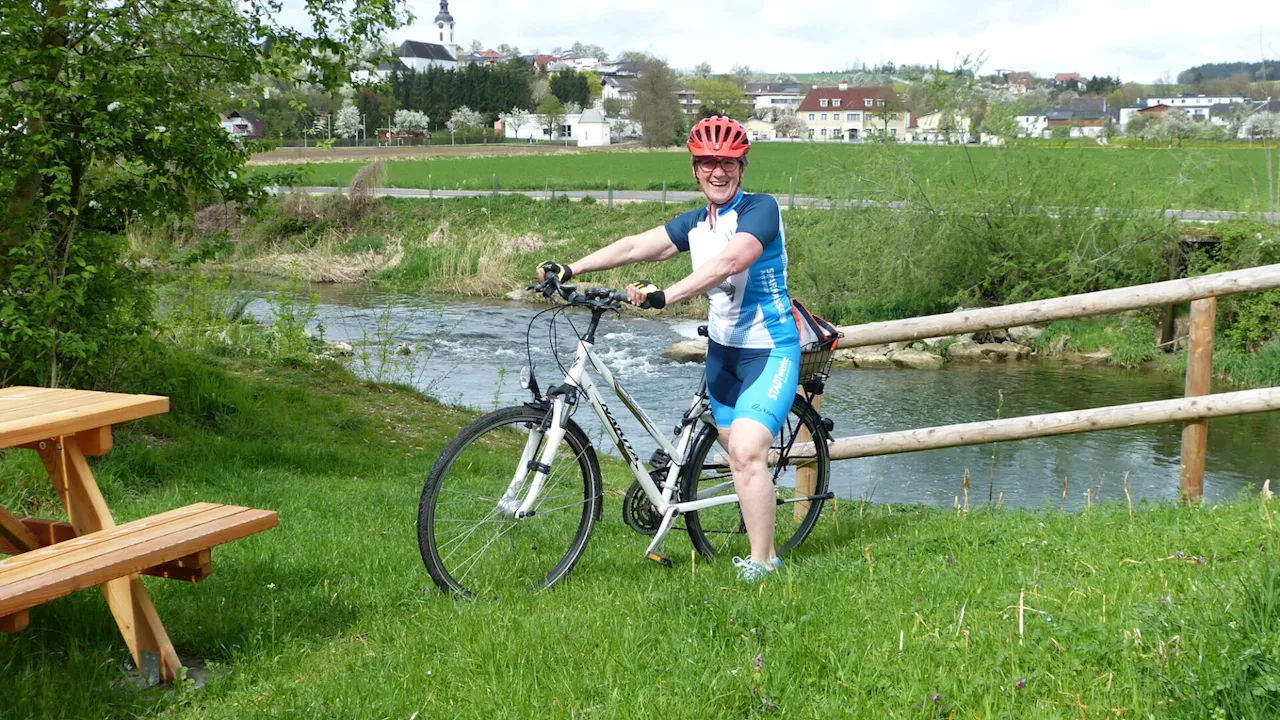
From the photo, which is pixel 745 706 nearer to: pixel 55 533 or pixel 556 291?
pixel 556 291

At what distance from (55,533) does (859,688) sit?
298 centimetres

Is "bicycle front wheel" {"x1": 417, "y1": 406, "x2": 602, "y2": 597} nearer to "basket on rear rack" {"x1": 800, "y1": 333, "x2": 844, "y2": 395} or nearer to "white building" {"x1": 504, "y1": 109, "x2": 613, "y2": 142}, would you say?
"basket on rear rack" {"x1": 800, "y1": 333, "x2": 844, "y2": 395}

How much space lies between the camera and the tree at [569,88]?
13600cm

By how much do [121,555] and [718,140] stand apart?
8.36 ft

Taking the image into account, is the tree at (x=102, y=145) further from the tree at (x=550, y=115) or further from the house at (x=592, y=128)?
the tree at (x=550, y=115)

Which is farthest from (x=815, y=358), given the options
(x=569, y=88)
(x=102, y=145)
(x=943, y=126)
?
(x=569, y=88)

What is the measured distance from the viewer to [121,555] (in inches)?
144

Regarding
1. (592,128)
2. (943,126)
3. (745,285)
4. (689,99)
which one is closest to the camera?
(745,285)

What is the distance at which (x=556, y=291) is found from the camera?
4.54 metres

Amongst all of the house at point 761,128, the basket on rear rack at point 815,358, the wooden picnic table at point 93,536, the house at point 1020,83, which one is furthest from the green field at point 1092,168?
the house at point 761,128

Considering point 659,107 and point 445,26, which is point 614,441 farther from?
point 445,26

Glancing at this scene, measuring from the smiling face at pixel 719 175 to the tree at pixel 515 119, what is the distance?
11051 cm

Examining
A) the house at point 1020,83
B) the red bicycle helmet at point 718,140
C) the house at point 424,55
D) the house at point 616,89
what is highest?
the house at point 424,55

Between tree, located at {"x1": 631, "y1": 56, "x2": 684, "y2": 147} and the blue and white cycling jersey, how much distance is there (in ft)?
256
